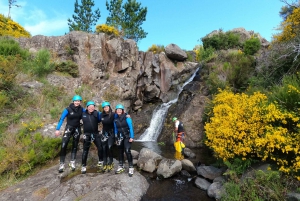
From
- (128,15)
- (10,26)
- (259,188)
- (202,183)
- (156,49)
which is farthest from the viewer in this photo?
(128,15)

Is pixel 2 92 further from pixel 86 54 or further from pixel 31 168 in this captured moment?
pixel 86 54

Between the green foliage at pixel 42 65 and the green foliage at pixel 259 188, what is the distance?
483 inches

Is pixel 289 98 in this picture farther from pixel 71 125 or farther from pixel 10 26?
pixel 10 26

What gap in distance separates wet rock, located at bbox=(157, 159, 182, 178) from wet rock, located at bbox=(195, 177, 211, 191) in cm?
88

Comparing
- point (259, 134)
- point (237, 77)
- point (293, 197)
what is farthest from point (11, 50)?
point (293, 197)

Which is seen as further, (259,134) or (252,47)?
(252,47)

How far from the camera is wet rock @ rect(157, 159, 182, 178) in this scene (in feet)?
23.3

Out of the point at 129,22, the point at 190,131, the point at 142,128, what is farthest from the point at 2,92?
the point at 129,22

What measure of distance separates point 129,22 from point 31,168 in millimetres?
28850

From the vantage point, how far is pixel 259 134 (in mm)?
5746

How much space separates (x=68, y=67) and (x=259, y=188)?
13.1 m

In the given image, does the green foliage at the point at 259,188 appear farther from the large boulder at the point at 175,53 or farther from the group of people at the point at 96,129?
the large boulder at the point at 175,53

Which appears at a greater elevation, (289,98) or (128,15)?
(128,15)

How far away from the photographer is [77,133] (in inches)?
264
